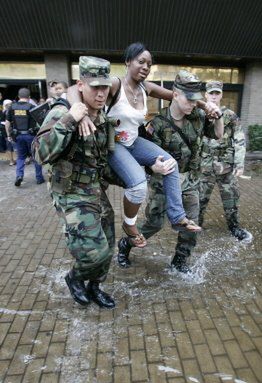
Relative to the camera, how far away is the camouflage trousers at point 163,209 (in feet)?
11.5

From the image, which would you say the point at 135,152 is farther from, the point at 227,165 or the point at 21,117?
the point at 21,117

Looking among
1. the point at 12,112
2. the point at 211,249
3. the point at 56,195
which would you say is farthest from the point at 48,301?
the point at 12,112

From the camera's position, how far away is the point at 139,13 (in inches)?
354

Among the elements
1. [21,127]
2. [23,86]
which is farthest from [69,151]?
[23,86]

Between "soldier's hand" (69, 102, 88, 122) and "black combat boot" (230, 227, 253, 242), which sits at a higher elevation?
"soldier's hand" (69, 102, 88, 122)

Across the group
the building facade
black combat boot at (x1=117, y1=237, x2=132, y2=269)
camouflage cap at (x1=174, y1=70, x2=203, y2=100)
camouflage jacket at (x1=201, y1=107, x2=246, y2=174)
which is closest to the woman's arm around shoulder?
camouflage cap at (x1=174, y1=70, x2=203, y2=100)

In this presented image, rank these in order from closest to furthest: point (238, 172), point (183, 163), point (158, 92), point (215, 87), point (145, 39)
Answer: point (158, 92) < point (183, 163) < point (215, 87) < point (238, 172) < point (145, 39)

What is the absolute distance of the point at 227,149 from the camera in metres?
4.66

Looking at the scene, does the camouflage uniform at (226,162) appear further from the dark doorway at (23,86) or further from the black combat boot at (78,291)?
the dark doorway at (23,86)

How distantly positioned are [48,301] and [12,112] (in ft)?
18.2

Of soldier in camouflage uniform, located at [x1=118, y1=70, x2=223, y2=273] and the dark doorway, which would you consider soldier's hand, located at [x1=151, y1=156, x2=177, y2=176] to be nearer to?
soldier in camouflage uniform, located at [x1=118, y1=70, x2=223, y2=273]

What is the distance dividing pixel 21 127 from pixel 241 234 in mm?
5195

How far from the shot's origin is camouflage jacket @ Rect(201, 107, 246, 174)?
454cm

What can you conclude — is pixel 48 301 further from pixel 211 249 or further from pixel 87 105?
pixel 211 249
